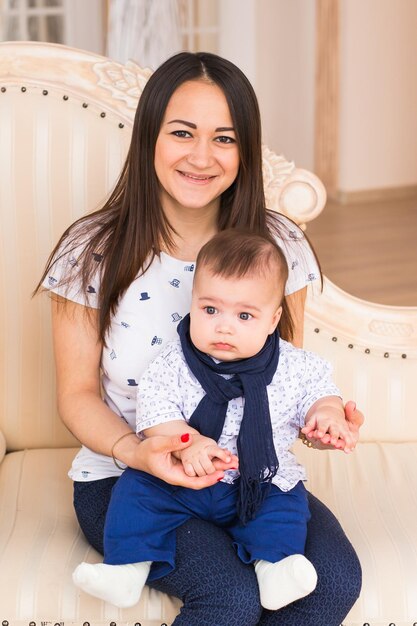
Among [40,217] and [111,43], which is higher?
[111,43]

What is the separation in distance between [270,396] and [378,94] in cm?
552

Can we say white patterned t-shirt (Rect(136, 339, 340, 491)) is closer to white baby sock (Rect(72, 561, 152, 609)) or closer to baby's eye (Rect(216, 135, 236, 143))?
white baby sock (Rect(72, 561, 152, 609))

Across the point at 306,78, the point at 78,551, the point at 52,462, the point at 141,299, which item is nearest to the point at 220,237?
the point at 141,299

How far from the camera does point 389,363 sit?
2385mm

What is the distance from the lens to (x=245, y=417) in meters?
1.75

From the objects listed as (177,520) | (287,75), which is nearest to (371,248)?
(287,75)

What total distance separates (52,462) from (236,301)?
732 millimetres

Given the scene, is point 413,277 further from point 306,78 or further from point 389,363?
point 389,363

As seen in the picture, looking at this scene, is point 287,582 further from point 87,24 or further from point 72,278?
point 87,24

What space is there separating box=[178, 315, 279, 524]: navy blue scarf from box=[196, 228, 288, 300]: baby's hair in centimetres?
16

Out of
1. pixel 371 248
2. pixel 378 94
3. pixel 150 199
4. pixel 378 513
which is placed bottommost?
pixel 378 513

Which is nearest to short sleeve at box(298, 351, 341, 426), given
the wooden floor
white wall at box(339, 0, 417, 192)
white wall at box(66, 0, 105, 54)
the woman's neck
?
the woman's neck

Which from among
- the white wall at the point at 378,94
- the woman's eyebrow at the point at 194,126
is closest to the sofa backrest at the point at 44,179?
the woman's eyebrow at the point at 194,126

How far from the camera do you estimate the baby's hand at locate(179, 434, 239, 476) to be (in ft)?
5.36
